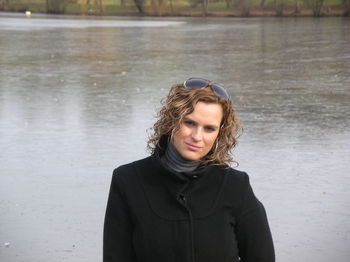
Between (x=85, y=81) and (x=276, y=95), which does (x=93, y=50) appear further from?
(x=276, y=95)

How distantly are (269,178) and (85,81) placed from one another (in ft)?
29.5

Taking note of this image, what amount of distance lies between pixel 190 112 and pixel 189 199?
0.84 ft

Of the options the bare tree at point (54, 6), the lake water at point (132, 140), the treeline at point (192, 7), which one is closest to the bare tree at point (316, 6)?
the treeline at point (192, 7)

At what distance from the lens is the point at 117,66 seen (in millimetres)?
20641

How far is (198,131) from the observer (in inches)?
110

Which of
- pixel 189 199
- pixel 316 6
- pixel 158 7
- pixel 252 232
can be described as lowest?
pixel 158 7

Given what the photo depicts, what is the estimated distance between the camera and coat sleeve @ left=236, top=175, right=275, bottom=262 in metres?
2.80

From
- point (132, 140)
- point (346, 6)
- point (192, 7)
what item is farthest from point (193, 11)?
point (132, 140)

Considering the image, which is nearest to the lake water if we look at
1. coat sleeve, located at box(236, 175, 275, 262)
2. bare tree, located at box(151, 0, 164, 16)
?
coat sleeve, located at box(236, 175, 275, 262)

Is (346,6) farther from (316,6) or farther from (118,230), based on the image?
(118,230)

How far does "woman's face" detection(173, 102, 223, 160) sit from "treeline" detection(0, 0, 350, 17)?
6515 centimetres

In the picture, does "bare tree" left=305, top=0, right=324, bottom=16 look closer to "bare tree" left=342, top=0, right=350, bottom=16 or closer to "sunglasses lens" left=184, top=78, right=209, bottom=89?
"bare tree" left=342, top=0, right=350, bottom=16

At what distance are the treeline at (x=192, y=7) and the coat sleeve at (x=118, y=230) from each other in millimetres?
65205

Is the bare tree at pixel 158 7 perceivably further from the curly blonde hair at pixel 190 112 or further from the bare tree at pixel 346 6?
the curly blonde hair at pixel 190 112
